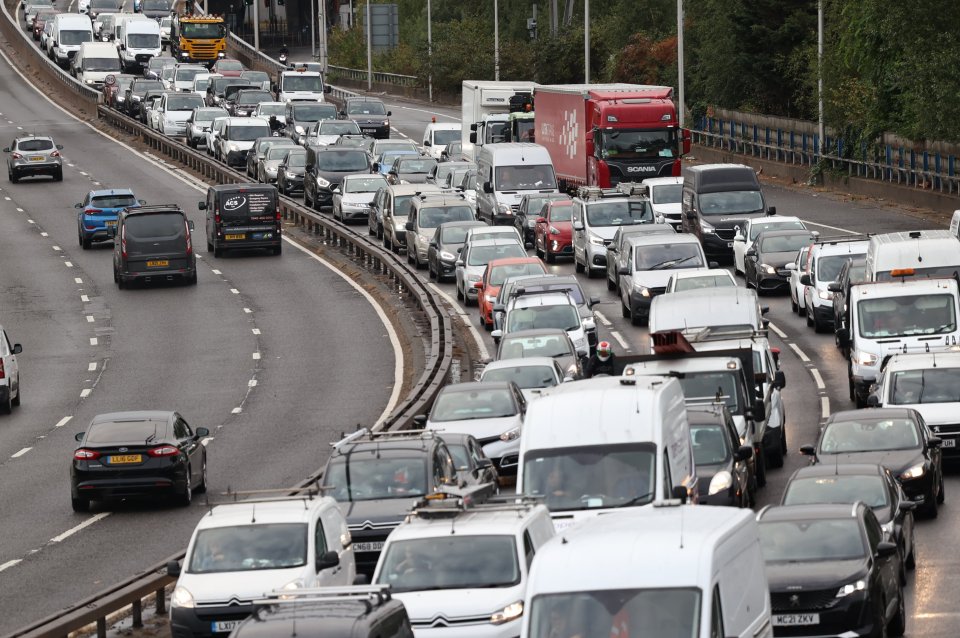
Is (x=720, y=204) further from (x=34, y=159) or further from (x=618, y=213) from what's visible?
(x=34, y=159)

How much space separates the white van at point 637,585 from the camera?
42.8 ft

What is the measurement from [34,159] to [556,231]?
28.6 metres

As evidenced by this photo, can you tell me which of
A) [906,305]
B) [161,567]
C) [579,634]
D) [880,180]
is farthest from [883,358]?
[880,180]

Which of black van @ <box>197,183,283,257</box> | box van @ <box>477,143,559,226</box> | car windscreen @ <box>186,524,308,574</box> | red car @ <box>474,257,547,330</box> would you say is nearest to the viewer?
car windscreen @ <box>186,524,308,574</box>

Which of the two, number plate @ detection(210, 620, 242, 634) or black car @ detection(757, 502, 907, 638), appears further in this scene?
number plate @ detection(210, 620, 242, 634)

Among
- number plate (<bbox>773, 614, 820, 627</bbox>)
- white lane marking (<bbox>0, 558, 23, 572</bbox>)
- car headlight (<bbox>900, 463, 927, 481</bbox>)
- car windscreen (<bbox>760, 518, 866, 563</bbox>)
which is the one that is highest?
car windscreen (<bbox>760, 518, 866, 563</bbox>)

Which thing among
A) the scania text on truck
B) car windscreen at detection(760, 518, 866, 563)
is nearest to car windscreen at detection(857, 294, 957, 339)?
car windscreen at detection(760, 518, 866, 563)

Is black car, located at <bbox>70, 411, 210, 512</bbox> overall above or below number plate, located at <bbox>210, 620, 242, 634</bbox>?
below

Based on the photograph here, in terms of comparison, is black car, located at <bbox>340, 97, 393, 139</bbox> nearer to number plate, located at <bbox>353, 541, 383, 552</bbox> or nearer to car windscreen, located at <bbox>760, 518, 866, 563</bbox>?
number plate, located at <bbox>353, 541, 383, 552</bbox>

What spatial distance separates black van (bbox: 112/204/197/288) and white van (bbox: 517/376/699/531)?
29590 millimetres

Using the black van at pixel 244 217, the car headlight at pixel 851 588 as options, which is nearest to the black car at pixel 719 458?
the car headlight at pixel 851 588

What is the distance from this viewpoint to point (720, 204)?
4791 cm

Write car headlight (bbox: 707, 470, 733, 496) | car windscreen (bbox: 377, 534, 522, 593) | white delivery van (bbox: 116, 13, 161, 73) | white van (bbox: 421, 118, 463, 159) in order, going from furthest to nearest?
white delivery van (bbox: 116, 13, 161, 73) → white van (bbox: 421, 118, 463, 159) → car headlight (bbox: 707, 470, 733, 496) → car windscreen (bbox: 377, 534, 522, 593)

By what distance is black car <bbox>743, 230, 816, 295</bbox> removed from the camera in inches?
1690
